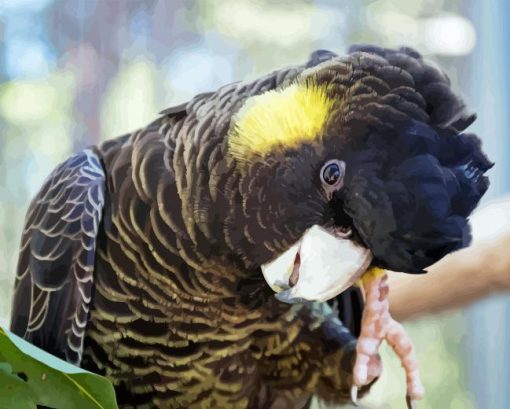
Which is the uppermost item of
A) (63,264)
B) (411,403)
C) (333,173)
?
(333,173)

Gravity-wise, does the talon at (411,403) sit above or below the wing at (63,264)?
below

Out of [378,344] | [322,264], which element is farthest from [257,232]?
[378,344]

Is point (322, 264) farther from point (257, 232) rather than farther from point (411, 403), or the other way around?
point (411, 403)

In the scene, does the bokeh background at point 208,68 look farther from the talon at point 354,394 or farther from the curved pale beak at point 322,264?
the curved pale beak at point 322,264

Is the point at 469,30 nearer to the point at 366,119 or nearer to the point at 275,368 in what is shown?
the point at 366,119

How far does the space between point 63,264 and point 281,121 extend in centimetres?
33

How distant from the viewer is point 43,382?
71 centimetres

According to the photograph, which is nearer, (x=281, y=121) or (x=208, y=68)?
(x=281, y=121)

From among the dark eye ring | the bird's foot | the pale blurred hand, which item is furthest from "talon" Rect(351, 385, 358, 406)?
the dark eye ring

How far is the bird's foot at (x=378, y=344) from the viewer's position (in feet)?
2.76

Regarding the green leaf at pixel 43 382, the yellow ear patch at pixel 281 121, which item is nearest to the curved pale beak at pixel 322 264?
the yellow ear patch at pixel 281 121

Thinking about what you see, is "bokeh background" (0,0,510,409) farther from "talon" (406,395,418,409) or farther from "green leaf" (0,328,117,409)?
"green leaf" (0,328,117,409)

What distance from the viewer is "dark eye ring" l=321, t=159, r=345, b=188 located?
0.76m

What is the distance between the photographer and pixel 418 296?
839 millimetres
